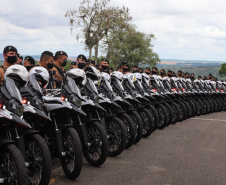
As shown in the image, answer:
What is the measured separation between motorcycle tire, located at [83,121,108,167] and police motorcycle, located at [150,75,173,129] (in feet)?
16.9

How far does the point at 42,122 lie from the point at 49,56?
1.51m

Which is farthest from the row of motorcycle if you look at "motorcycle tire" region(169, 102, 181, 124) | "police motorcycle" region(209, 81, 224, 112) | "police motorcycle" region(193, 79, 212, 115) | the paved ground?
"police motorcycle" region(209, 81, 224, 112)

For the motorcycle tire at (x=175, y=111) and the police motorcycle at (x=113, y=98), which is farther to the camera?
the motorcycle tire at (x=175, y=111)

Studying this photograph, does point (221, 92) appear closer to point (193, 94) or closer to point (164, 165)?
point (193, 94)

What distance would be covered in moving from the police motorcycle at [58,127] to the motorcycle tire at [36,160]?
0.62m

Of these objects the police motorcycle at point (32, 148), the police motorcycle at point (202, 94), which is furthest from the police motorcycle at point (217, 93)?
the police motorcycle at point (32, 148)

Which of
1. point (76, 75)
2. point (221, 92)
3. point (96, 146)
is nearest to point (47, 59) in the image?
point (76, 75)

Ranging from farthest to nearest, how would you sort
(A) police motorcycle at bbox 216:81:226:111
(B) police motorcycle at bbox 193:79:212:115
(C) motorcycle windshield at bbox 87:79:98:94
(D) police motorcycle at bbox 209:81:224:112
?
(A) police motorcycle at bbox 216:81:226:111, (D) police motorcycle at bbox 209:81:224:112, (B) police motorcycle at bbox 193:79:212:115, (C) motorcycle windshield at bbox 87:79:98:94

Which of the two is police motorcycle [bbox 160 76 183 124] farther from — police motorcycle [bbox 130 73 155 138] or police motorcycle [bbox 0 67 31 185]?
police motorcycle [bbox 0 67 31 185]

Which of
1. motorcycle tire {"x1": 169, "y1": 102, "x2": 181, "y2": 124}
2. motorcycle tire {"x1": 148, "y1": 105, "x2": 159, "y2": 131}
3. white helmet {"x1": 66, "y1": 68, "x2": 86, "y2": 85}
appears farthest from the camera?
motorcycle tire {"x1": 169, "y1": 102, "x2": 181, "y2": 124}

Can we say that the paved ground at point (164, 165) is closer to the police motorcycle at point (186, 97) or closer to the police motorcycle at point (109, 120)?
the police motorcycle at point (109, 120)

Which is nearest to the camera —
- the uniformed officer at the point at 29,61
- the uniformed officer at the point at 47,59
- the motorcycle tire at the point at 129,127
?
the uniformed officer at the point at 47,59

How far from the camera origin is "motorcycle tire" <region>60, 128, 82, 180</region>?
5.48 meters

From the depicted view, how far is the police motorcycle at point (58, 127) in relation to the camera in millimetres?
5480
